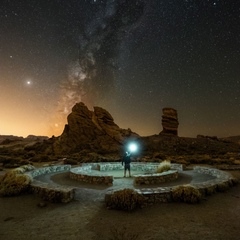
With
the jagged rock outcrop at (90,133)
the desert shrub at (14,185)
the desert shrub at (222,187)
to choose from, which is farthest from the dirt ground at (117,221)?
the jagged rock outcrop at (90,133)

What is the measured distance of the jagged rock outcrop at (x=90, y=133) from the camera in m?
48.3

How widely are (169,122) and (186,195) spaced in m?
54.0

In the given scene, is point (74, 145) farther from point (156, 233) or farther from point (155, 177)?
point (156, 233)

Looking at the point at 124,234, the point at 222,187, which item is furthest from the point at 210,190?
the point at 124,234

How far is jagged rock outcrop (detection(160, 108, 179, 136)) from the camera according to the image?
61.8m

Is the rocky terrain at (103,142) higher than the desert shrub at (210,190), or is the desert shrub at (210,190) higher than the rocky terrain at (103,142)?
the rocky terrain at (103,142)

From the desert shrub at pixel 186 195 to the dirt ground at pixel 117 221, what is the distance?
0.30 m

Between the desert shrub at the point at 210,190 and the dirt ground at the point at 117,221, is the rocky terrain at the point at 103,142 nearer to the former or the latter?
the desert shrub at the point at 210,190

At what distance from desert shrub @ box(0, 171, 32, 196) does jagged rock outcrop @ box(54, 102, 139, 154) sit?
A: 34.0 metres

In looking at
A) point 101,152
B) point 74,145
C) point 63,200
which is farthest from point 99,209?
point 74,145

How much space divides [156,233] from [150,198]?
2.86 meters

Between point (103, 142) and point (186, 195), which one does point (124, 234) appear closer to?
point (186, 195)

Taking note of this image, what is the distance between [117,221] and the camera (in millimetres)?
7520

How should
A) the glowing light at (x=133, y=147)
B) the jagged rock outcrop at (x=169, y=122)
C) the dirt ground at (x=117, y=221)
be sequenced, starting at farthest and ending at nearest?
the jagged rock outcrop at (x=169, y=122) → the glowing light at (x=133, y=147) → the dirt ground at (x=117, y=221)
